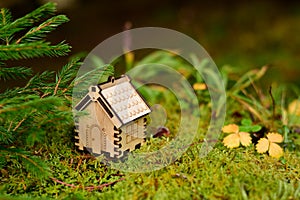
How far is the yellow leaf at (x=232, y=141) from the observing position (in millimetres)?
2009

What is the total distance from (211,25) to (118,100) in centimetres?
451

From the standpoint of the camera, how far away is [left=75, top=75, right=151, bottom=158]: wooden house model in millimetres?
1754

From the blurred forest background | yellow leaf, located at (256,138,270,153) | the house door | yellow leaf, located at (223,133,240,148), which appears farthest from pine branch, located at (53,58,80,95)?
the blurred forest background

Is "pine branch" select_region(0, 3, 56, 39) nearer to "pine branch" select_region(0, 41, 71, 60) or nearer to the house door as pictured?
"pine branch" select_region(0, 41, 71, 60)

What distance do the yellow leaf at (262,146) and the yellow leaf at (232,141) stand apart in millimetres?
→ 96

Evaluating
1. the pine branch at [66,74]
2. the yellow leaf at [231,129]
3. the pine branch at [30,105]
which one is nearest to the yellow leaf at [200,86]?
the yellow leaf at [231,129]

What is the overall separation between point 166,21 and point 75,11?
1365mm

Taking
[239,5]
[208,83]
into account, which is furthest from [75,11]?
[208,83]

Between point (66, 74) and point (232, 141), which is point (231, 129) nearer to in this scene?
point (232, 141)

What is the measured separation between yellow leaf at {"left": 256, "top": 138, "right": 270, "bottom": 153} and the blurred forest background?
2.32 m

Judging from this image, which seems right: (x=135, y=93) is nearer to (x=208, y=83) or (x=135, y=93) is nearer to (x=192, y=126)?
(x=192, y=126)

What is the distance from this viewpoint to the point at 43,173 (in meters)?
1.59

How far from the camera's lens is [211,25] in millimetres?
6066

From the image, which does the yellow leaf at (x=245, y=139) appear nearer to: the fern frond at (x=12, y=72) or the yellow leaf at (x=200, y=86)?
the yellow leaf at (x=200, y=86)
